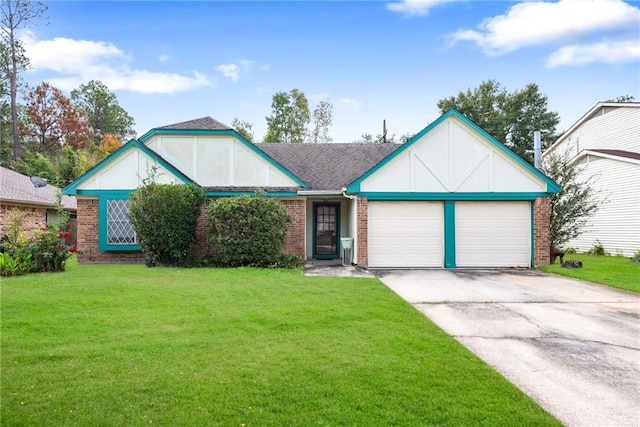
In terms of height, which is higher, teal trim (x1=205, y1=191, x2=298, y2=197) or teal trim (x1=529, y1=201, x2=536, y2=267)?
teal trim (x1=205, y1=191, x2=298, y2=197)

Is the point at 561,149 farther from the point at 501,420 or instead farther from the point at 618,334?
the point at 501,420

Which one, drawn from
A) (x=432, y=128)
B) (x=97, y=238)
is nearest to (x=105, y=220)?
(x=97, y=238)

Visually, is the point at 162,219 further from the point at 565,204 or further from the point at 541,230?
the point at 565,204

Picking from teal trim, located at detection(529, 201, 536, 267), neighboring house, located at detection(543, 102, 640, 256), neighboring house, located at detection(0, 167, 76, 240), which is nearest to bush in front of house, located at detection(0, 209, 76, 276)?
neighboring house, located at detection(0, 167, 76, 240)

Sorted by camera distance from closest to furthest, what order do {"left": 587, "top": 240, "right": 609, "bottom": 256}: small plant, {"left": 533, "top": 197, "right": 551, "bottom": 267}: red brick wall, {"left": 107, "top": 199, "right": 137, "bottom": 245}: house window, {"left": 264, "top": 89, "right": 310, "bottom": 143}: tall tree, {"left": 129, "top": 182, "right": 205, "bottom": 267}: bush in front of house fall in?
{"left": 129, "top": 182, "right": 205, "bottom": 267}: bush in front of house → {"left": 533, "top": 197, "right": 551, "bottom": 267}: red brick wall → {"left": 107, "top": 199, "right": 137, "bottom": 245}: house window → {"left": 587, "top": 240, "right": 609, "bottom": 256}: small plant → {"left": 264, "top": 89, "right": 310, "bottom": 143}: tall tree

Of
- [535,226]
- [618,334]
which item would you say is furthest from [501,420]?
[535,226]

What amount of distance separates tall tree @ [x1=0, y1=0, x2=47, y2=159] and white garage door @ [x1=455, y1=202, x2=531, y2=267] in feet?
92.2

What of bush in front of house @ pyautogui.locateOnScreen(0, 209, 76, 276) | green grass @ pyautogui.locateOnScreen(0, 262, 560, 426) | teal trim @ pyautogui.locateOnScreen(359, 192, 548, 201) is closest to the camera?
green grass @ pyautogui.locateOnScreen(0, 262, 560, 426)

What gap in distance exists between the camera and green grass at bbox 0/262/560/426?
2979 millimetres

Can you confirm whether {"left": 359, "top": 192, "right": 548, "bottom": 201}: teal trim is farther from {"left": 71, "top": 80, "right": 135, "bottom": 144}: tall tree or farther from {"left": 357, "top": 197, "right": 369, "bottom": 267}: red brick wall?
{"left": 71, "top": 80, "right": 135, "bottom": 144}: tall tree

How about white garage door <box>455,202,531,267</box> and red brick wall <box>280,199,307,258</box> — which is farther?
red brick wall <box>280,199,307,258</box>

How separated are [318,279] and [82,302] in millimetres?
4971

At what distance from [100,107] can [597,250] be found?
160 feet

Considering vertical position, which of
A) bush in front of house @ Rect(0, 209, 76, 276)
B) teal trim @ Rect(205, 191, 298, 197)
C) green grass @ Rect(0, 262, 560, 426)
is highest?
teal trim @ Rect(205, 191, 298, 197)
